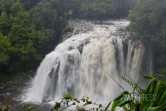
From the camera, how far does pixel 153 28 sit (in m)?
12.1

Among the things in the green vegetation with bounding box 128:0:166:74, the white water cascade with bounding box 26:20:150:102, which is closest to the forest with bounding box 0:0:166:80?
the green vegetation with bounding box 128:0:166:74

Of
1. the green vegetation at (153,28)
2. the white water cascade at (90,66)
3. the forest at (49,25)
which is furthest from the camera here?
the white water cascade at (90,66)

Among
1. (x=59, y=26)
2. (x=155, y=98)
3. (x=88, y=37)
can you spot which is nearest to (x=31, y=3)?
(x=59, y=26)

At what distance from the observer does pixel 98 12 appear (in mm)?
18094

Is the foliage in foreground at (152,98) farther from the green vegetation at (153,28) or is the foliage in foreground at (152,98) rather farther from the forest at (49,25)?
the green vegetation at (153,28)

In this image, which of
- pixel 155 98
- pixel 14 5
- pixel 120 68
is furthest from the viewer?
pixel 14 5

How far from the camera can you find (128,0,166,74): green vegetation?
11805mm

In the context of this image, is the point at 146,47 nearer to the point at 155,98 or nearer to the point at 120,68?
the point at 120,68

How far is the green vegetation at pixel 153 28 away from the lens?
465 inches

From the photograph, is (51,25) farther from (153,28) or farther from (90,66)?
(153,28)

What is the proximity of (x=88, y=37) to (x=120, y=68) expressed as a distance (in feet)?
7.16

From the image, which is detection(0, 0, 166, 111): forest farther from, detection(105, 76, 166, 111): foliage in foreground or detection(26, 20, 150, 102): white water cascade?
detection(105, 76, 166, 111): foliage in foreground

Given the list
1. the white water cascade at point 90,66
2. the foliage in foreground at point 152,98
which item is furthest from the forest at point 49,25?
the foliage in foreground at point 152,98

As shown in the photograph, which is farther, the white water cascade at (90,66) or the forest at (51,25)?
the white water cascade at (90,66)
